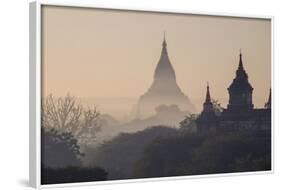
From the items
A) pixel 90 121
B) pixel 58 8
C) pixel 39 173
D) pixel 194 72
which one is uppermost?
pixel 58 8

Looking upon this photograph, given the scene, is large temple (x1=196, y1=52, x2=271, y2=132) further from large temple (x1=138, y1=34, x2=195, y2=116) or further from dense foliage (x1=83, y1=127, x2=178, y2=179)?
dense foliage (x1=83, y1=127, x2=178, y2=179)

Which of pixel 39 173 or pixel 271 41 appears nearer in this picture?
pixel 39 173

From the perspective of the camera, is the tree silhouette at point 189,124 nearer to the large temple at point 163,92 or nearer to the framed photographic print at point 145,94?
the framed photographic print at point 145,94

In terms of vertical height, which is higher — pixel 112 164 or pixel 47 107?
pixel 47 107

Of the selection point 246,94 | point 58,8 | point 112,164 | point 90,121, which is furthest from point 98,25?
Answer: point 246,94

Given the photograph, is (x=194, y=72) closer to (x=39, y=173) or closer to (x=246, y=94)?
(x=246, y=94)

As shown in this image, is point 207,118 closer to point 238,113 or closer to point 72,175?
point 238,113
